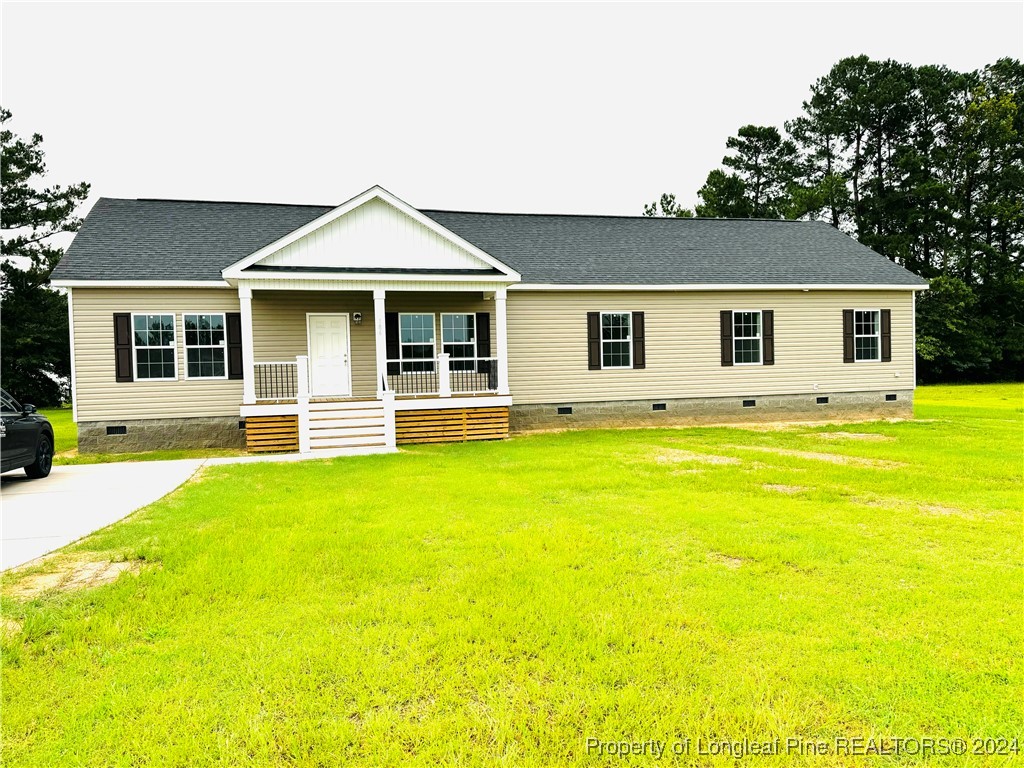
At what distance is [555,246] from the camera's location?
1689cm

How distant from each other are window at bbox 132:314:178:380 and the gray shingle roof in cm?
93

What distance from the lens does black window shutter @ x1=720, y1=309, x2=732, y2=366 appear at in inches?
638

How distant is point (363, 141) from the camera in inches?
1299

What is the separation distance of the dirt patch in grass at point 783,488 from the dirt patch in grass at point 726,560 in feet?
9.58

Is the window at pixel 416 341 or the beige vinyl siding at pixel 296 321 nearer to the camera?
the beige vinyl siding at pixel 296 321

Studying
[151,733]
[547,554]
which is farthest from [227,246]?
[151,733]

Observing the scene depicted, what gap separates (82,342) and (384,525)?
1064 cm

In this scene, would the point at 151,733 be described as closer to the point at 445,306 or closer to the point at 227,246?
the point at 445,306

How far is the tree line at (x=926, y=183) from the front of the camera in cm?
3234

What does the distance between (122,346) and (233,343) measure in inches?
85.9

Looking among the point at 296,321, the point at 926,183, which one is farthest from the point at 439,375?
the point at 926,183

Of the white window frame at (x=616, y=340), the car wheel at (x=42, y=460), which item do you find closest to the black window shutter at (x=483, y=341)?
the white window frame at (x=616, y=340)

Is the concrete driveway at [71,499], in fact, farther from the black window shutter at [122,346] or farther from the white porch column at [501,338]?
the white porch column at [501,338]

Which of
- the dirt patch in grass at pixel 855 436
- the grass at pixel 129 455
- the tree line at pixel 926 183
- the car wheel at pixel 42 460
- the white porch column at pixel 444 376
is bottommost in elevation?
the dirt patch in grass at pixel 855 436
